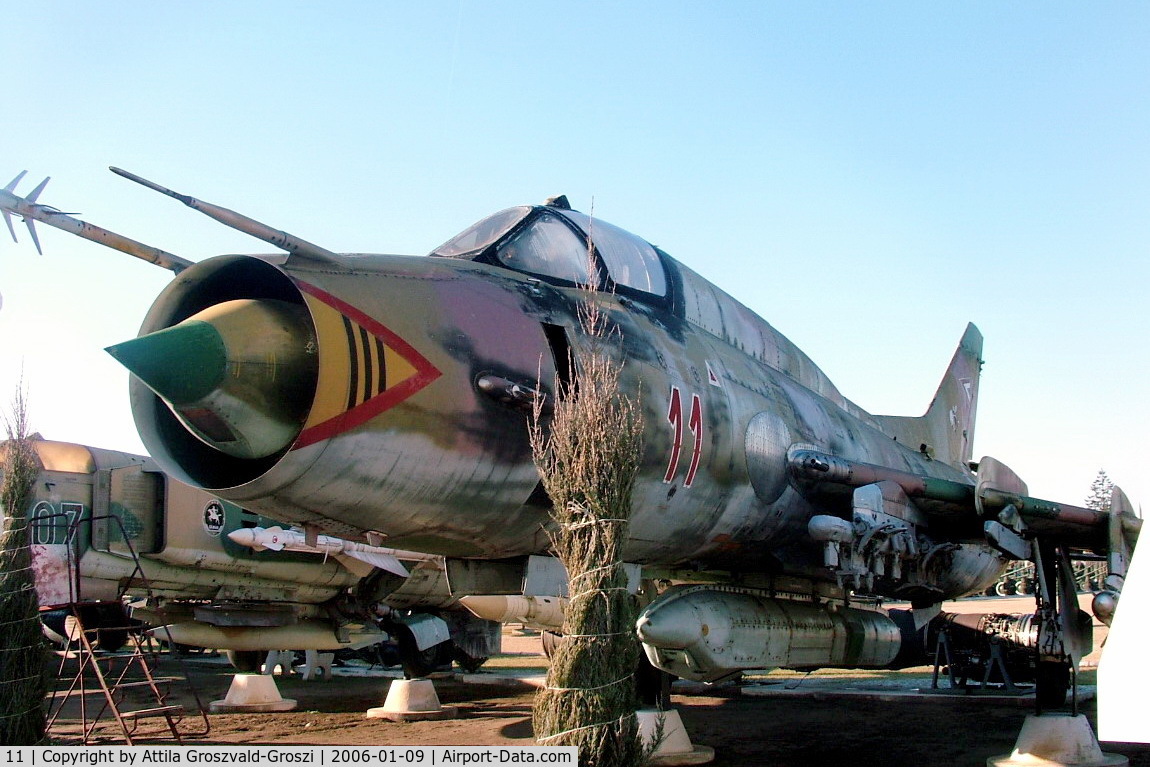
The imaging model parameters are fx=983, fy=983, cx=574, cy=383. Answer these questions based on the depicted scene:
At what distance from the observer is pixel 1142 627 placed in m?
3.13

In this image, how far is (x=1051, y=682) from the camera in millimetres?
9180

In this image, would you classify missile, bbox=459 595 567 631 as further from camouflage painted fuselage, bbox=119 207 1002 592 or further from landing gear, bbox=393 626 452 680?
camouflage painted fuselage, bbox=119 207 1002 592

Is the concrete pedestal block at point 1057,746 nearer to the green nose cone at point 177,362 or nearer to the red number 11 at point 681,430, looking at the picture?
the red number 11 at point 681,430

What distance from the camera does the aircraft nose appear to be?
4.77 metres

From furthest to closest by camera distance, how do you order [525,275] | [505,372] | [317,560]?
[317,560], [525,275], [505,372]

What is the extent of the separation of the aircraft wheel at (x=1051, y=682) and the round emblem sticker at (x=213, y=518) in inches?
443

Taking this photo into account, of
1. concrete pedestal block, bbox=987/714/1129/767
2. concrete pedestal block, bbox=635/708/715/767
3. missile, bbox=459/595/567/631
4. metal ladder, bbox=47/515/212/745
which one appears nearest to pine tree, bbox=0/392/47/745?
metal ladder, bbox=47/515/212/745

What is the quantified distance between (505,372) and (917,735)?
8024 mm

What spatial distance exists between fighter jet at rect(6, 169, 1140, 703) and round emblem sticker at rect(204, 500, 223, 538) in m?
8.36

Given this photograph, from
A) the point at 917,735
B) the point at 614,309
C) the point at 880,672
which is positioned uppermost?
the point at 614,309

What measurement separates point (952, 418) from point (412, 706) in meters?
9.65

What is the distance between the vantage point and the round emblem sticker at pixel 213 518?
14.8m

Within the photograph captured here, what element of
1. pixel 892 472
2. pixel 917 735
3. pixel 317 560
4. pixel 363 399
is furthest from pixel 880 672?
pixel 363 399

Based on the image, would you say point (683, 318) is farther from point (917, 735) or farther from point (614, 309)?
point (917, 735)
